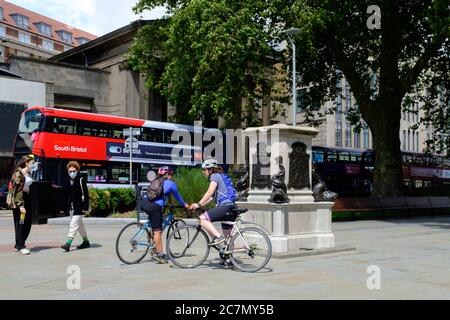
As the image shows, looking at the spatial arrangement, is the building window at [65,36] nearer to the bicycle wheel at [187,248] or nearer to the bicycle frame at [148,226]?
the bicycle frame at [148,226]

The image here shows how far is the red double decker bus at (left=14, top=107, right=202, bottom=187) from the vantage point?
78.0 feet

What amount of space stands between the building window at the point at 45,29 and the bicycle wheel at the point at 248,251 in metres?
99.4

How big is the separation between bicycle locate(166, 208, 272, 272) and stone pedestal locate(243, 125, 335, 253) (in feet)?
5.65

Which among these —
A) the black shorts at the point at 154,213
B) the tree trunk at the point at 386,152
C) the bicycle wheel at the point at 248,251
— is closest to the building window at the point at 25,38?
the tree trunk at the point at 386,152

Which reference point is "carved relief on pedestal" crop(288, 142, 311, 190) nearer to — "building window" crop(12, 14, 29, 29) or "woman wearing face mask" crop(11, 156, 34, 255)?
"woman wearing face mask" crop(11, 156, 34, 255)

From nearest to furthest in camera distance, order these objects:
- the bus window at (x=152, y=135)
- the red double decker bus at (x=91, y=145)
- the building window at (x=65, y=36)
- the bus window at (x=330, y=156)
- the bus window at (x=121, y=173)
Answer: the red double decker bus at (x=91, y=145) < the bus window at (x=121, y=173) < the bus window at (x=152, y=135) < the bus window at (x=330, y=156) < the building window at (x=65, y=36)

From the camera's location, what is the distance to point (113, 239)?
13500 millimetres

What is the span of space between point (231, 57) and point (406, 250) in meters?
12.1

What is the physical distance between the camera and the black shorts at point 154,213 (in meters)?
9.16

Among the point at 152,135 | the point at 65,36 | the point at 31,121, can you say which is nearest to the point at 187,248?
Answer: the point at 31,121

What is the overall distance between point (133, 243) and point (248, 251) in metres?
2.04

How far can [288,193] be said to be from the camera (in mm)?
10805

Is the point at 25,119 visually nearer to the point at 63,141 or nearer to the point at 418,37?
the point at 63,141

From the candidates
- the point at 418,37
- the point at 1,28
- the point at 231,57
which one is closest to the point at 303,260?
the point at 231,57
